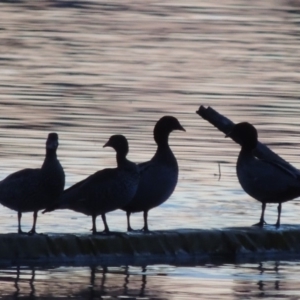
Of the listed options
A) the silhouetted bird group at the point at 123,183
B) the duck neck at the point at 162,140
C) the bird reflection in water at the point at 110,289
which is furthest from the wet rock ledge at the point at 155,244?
the duck neck at the point at 162,140

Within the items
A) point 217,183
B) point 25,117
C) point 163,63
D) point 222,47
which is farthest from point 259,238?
point 222,47

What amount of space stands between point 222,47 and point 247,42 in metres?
1.20

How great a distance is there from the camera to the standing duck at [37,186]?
465 inches

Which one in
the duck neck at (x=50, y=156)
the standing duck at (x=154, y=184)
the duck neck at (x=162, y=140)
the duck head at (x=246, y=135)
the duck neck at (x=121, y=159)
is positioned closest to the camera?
the duck neck at (x=50, y=156)

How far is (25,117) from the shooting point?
20594 millimetres

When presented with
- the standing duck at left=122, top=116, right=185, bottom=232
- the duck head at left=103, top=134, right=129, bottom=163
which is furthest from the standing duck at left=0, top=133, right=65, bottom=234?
the standing duck at left=122, top=116, right=185, bottom=232

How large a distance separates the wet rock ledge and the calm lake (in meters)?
0.36

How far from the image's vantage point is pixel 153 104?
2217 centimetres

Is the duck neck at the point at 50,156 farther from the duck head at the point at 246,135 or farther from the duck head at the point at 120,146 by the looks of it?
the duck head at the point at 246,135

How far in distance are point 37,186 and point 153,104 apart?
10.5m

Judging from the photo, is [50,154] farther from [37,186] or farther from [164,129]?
[164,129]

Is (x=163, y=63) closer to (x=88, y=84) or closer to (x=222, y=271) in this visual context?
(x=88, y=84)

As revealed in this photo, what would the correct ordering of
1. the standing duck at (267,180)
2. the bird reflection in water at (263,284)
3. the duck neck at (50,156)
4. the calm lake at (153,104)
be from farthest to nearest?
1. the standing duck at (267,180)
2. the duck neck at (50,156)
3. the calm lake at (153,104)
4. the bird reflection in water at (263,284)

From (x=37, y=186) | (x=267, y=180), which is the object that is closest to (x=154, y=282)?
(x=37, y=186)
